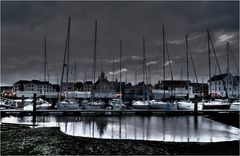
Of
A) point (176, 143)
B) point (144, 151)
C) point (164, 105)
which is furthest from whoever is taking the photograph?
point (164, 105)

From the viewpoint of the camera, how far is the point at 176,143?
23.0m

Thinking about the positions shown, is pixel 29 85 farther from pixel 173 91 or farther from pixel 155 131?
pixel 155 131

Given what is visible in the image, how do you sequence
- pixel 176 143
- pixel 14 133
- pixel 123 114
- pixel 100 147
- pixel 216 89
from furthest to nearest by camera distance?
pixel 216 89
pixel 123 114
pixel 14 133
pixel 176 143
pixel 100 147

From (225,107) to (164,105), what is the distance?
43.0 ft

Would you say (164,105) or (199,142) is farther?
(164,105)

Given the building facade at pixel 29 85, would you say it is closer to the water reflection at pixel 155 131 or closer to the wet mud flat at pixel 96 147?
the water reflection at pixel 155 131

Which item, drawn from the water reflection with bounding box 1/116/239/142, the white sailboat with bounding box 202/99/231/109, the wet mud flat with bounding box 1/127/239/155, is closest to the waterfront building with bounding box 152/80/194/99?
the white sailboat with bounding box 202/99/231/109

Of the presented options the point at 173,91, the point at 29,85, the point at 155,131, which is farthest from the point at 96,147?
the point at 29,85

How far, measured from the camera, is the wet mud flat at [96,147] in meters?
19.4

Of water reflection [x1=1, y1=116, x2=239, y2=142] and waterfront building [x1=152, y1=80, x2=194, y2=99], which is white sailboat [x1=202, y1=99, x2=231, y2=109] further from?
water reflection [x1=1, y1=116, x2=239, y2=142]

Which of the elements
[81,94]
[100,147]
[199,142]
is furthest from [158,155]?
[81,94]

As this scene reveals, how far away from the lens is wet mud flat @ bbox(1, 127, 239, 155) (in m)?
19.4

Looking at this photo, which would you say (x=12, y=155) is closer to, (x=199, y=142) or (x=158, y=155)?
(x=158, y=155)

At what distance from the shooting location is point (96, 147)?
69.5 feet
